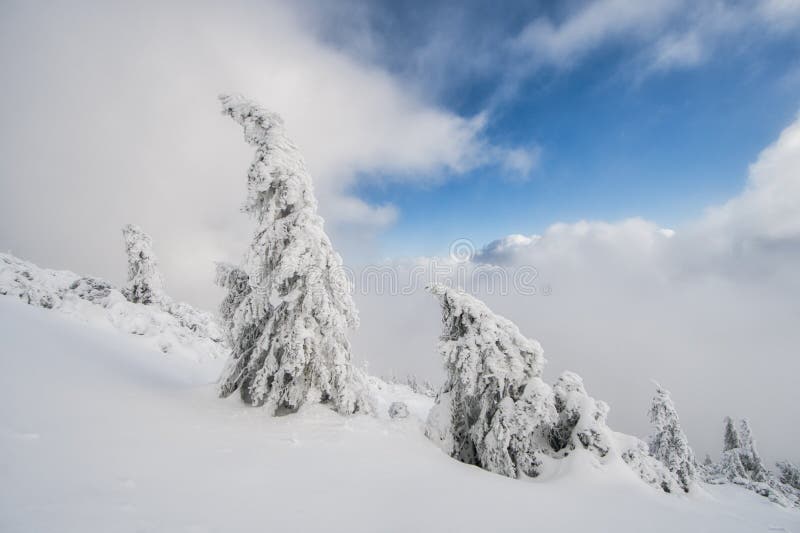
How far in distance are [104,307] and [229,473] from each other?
27026 mm

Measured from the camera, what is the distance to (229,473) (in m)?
5.85

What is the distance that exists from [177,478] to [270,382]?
5.81 m

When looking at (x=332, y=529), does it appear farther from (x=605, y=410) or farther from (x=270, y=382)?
(x=605, y=410)

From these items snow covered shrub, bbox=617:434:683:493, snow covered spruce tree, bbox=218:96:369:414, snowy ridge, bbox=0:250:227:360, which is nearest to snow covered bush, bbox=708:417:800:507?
snow covered shrub, bbox=617:434:683:493

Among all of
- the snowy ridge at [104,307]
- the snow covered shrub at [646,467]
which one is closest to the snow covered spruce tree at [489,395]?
the snow covered shrub at [646,467]

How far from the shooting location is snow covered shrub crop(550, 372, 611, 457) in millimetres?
10406

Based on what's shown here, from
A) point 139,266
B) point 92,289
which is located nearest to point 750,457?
point 139,266

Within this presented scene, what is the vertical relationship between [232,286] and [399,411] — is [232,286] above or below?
above

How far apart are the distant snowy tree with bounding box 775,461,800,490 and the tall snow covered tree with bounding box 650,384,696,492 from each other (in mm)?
31014

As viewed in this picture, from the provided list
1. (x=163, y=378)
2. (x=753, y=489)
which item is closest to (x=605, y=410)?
(x=163, y=378)

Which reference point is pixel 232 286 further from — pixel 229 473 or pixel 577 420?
pixel 577 420

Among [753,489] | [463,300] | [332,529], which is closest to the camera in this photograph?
[332,529]

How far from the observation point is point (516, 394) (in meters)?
11.1

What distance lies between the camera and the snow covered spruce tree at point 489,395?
10.4m
